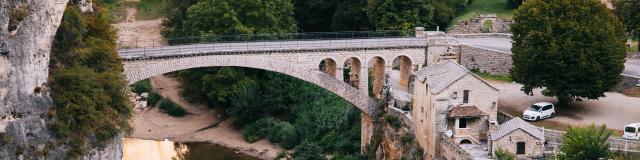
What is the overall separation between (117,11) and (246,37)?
4041cm

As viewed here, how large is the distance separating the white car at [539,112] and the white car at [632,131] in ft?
18.5

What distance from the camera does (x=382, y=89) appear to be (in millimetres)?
67062

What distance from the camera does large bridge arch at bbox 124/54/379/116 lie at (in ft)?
192

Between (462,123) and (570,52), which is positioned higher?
(570,52)

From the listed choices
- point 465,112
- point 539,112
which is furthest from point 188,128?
point 539,112

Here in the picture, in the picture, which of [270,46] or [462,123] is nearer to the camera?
[462,123]

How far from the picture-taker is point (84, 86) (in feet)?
165

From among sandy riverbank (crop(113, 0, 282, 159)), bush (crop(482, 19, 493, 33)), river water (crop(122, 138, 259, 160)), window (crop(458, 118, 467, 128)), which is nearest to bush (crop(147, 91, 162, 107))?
sandy riverbank (crop(113, 0, 282, 159))

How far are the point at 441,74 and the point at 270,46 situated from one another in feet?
34.1

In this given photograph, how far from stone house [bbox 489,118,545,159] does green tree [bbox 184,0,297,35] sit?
1026 inches

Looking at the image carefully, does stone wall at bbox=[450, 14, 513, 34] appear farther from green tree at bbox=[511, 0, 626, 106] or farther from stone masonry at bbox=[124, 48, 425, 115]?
green tree at bbox=[511, 0, 626, 106]

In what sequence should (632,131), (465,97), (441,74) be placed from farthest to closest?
(441,74) < (465,97) < (632,131)

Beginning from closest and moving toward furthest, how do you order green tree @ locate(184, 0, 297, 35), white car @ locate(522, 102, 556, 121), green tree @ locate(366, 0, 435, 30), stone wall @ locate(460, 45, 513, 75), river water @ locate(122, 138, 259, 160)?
1. white car @ locate(522, 102, 556, 121)
2. river water @ locate(122, 138, 259, 160)
3. stone wall @ locate(460, 45, 513, 75)
4. green tree @ locate(184, 0, 297, 35)
5. green tree @ locate(366, 0, 435, 30)

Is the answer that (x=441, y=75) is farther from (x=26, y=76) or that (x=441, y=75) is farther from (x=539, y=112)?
(x=26, y=76)
